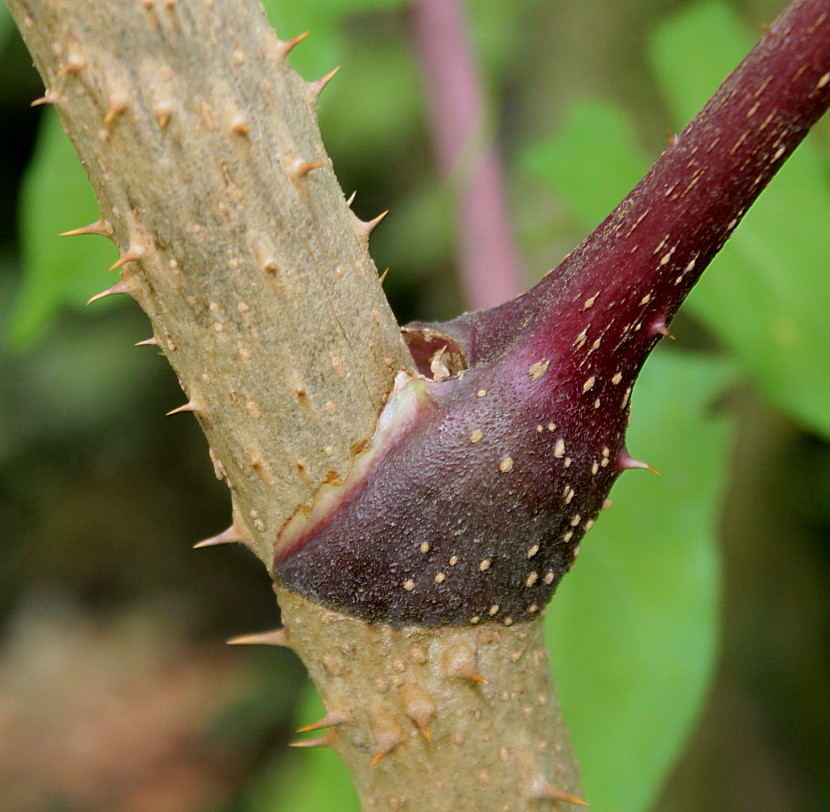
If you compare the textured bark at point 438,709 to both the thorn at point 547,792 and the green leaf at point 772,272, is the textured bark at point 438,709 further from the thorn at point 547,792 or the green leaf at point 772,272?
the green leaf at point 772,272

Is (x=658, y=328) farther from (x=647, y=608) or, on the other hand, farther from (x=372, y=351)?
(x=647, y=608)

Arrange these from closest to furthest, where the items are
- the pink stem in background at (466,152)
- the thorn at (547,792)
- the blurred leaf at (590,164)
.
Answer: the thorn at (547,792), the blurred leaf at (590,164), the pink stem in background at (466,152)

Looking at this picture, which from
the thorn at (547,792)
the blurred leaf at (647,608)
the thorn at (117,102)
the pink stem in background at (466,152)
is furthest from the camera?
the pink stem in background at (466,152)

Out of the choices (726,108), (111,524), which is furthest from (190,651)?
(726,108)

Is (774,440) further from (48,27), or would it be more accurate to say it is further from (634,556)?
(48,27)

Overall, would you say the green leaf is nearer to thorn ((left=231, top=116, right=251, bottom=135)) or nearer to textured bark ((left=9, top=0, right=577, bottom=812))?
textured bark ((left=9, top=0, right=577, bottom=812))

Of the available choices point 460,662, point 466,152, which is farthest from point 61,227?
point 460,662

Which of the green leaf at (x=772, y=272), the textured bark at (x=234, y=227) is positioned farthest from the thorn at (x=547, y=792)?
the green leaf at (x=772, y=272)
